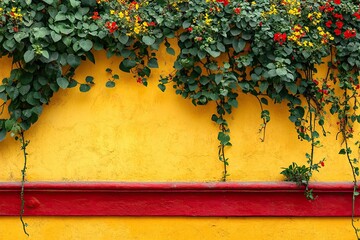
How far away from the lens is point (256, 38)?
157 inches

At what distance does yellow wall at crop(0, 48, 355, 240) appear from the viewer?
407 centimetres

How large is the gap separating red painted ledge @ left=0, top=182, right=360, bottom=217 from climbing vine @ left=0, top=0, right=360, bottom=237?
137 mm

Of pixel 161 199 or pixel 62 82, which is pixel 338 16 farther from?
pixel 62 82

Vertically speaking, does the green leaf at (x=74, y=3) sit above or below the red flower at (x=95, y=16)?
above

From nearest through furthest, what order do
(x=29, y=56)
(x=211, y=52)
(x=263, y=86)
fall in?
1. (x=29, y=56)
2. (x=211, y=52)
3. (x=263, y=86)

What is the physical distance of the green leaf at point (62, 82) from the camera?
3.96 metres

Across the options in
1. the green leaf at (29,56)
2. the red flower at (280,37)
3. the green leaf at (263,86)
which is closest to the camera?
the green leaf at (29,56)

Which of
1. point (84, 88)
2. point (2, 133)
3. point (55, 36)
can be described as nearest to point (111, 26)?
point (55, 36)

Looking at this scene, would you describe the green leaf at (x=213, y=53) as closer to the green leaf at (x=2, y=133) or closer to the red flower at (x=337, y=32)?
the red flower at (x=337, y=32)

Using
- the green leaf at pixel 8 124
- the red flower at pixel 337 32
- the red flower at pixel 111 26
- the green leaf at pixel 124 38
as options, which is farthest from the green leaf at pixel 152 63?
the red flower at pixel 337 32

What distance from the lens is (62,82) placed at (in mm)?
3971

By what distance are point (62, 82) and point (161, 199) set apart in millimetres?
1056

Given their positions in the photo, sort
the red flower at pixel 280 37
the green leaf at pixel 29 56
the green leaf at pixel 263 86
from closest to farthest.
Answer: the green leaf at pixel 29 56 → the red flower at pixel 280 37 → the green leaf at pixel 263 86

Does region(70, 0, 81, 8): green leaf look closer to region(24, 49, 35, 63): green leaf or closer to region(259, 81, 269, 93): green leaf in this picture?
region(24, 49, 35, 63): green leaf
